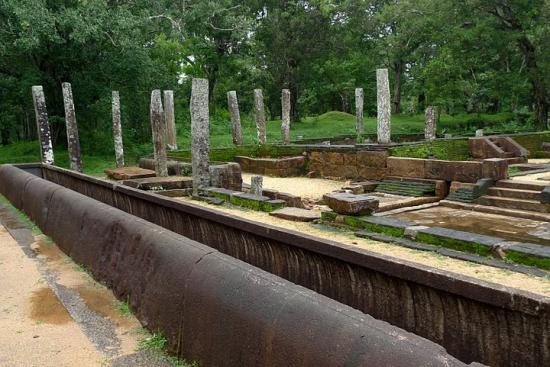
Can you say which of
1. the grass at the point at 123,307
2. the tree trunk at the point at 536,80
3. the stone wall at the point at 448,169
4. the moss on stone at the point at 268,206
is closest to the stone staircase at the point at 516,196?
the stone wall at the point at 448,169

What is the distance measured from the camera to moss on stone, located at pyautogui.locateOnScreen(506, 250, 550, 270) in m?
5.10

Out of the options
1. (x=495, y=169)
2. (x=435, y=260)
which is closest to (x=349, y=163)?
(x=495, y=169)

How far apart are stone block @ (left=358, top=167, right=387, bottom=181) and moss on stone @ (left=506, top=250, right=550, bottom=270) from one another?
727 centimetres

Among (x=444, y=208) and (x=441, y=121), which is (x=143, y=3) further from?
(x=441, y=121)

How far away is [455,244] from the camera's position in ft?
19.4

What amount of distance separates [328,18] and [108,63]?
14.5m

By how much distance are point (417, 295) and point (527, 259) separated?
2.65 m

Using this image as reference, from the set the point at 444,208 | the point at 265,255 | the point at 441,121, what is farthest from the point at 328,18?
the point at 265,255

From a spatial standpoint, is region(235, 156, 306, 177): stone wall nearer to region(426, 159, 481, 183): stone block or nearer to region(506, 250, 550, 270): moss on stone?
region(426, 159, 481, 183): stone block

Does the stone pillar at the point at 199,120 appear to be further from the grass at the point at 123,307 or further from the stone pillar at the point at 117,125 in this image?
the grass at the point at 123,307

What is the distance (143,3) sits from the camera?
19891 mm

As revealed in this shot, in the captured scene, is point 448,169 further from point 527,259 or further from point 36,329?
point 36,329


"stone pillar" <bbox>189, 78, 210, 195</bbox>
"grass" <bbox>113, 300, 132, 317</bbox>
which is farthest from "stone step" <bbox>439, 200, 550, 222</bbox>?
"grass" <bbox>113, 300, 132, 317</bbox>

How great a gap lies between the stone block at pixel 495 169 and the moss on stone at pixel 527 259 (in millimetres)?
4755
